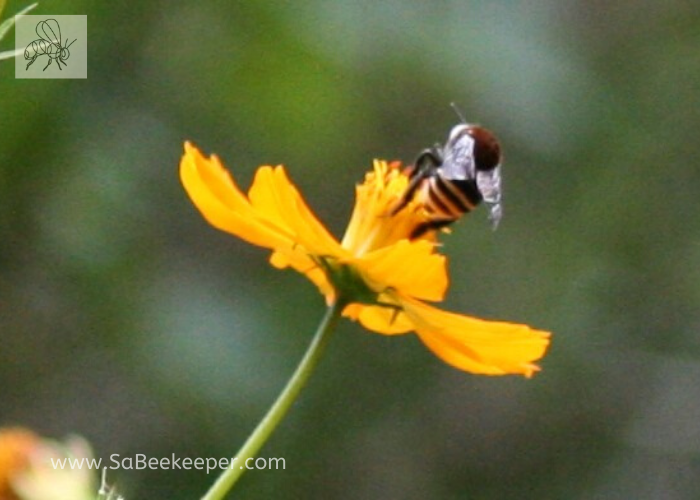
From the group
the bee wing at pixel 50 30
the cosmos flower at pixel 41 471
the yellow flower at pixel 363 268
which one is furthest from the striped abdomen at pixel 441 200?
the cosmos flower at pixel 41 471

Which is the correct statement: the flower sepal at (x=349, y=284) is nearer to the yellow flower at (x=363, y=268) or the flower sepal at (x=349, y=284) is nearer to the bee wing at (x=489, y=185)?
the yellow flower at (x=363, y=268)

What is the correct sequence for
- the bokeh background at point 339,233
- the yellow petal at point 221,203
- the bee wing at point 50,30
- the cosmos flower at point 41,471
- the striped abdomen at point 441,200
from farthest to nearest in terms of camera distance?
the bokeh background at point 339,233, the bee wing at point 50,30, the striped abdomen at point 441,200, the yellow petal at point 221,203, the cosmos flower at point 41,471

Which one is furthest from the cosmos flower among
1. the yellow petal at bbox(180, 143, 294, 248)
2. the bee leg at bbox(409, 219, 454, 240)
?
the bee leg at bbox(409, 219, 454, 240)

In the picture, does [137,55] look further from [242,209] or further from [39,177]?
[242,209]

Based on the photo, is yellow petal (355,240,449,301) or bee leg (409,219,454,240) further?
bee leg (409,219,454,240)

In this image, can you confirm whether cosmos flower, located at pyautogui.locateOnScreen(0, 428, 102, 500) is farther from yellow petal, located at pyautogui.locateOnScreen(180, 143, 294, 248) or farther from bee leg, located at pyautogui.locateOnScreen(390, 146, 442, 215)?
bee leg, located at pyautogui.locateOnScreen(390, 146, 442, 215)
